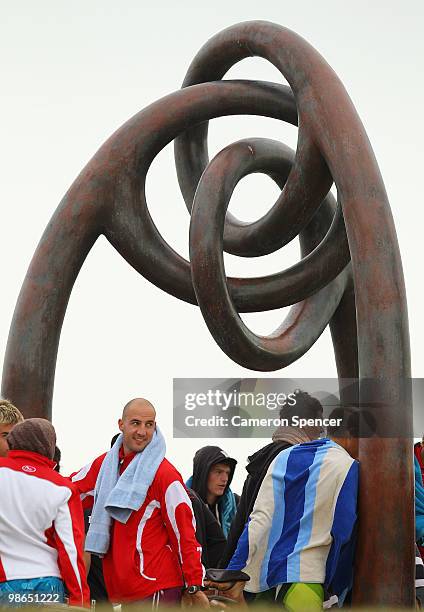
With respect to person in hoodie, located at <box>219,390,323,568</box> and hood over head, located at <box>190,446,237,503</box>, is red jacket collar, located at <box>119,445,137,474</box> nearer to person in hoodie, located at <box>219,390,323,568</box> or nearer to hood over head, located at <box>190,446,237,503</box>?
person in hoodie, located at <box>219,390,323,568</box>

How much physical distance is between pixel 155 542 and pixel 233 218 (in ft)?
19.2

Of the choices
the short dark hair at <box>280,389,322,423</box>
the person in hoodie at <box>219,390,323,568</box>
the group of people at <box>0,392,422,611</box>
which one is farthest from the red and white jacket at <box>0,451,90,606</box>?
the short dark hair at <box>280,389,322,423</box>

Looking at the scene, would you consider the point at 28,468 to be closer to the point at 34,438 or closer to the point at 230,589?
the point at 34,438

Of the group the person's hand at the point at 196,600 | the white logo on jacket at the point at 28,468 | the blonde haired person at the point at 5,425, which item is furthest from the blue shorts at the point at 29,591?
the blonde haired person at the point at 5,425

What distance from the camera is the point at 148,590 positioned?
7.77m

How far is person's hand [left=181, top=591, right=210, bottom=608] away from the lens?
746 centimetres

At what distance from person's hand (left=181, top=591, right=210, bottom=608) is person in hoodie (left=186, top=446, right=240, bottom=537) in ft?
7.24

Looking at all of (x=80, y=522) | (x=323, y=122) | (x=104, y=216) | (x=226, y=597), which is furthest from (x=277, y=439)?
(x=104, y=216)

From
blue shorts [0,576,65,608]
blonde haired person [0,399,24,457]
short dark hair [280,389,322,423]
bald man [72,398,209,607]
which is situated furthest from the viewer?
short dark hair [280,389,322,423]

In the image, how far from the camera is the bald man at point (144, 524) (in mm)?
7691

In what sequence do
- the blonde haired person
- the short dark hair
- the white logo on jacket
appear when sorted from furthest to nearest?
the short dark hair → the blonde haired person → the white logo on jacket

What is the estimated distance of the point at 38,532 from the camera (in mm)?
6574

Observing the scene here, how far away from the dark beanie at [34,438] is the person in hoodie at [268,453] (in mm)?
2305

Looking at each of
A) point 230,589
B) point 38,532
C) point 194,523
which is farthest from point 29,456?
point 230,589
